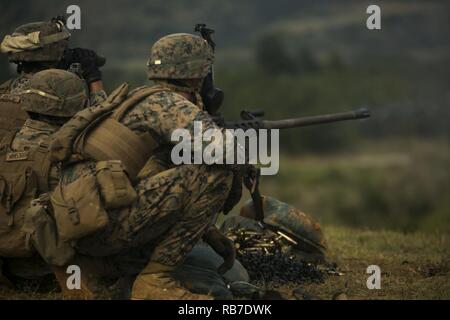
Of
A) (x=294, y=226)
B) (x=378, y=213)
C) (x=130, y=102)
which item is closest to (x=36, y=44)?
(x=130, y=102)

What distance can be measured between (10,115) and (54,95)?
63cm

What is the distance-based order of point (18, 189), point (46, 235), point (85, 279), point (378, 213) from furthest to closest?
point (378, 213) < point (18, 189) < point (85, 279) < point (46, 235)

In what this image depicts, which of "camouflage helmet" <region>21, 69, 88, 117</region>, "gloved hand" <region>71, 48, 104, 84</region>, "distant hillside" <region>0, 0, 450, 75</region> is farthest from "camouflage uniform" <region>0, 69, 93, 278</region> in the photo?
"distant hillside" <region>0, 0, 450, 75</region>

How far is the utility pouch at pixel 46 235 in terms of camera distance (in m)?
8.07

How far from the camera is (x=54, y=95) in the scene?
872 centimetres

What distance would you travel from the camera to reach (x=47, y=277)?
352 inches

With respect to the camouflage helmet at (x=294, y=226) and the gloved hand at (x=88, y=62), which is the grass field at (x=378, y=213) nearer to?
the camouflage helmet at (x=294, y=226)

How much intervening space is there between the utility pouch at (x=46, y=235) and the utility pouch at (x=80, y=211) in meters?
0.11

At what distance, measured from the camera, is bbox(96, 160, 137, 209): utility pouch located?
312 inches

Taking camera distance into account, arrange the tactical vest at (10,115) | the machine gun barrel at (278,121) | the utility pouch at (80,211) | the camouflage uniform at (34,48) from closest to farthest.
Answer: the utility pouch at (80,211) < the machine gun barrel at (278,121) < the tactical vest at (10,115) < the camouflage uniform at (34,48)

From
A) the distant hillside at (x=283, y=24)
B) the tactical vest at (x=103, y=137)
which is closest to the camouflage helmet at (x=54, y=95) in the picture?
the tactical vest at (x=103, y=137)

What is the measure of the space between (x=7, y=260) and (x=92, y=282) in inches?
32.2

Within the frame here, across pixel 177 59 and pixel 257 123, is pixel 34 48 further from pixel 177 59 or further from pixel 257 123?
pixel 257 123

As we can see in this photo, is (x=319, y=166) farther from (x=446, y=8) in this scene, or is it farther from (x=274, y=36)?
(x=446, y=8)
